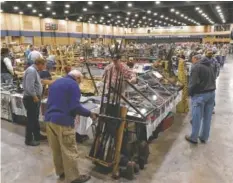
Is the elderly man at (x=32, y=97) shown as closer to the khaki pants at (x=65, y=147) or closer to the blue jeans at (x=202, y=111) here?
the khaki pants at (x=65, y=147)

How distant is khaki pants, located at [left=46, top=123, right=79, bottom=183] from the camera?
2963mm

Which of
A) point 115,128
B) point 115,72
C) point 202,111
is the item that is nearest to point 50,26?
point 115,72

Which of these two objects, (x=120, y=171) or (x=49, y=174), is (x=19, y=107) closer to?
(x=49, y=174)

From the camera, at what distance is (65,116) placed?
2.92m

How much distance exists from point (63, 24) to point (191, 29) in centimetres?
2183

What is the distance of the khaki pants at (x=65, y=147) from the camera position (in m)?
2.96

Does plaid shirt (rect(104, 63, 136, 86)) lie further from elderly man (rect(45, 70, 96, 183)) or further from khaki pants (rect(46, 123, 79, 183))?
khaki pants (rect(46, 123, 79, 183))

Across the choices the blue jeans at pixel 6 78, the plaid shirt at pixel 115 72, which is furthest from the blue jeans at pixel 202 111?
the blue jeans at pixel 6 78

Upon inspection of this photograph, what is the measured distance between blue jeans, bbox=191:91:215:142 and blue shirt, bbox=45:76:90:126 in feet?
6.93

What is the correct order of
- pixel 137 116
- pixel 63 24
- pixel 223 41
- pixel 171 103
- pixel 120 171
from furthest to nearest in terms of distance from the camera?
pixel 223 41 < pixel 63 24 < pixel 171 103 < pixel 137 116 < pixel 120 171

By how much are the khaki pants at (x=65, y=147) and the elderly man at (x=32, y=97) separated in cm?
121

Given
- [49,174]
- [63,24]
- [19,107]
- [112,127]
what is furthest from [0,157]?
[63,24]

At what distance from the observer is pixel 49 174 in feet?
11.2

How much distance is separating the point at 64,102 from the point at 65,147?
0.57m
